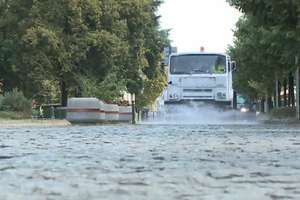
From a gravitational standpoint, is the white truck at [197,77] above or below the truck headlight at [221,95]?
above

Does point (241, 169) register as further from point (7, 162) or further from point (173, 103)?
point (173, 103)

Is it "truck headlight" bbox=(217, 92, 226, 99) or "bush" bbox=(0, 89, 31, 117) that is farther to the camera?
"bush" bbox=(0, 89, 31, 117)

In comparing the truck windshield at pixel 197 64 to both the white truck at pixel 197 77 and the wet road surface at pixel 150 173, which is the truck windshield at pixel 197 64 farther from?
the wet road surface at pixel 150 173

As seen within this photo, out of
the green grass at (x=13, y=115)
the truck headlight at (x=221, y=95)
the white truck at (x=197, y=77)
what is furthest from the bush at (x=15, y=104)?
the truck headlight at (x=221, y=95)

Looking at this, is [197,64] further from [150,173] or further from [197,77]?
[150,173]

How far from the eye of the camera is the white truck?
1553 inches

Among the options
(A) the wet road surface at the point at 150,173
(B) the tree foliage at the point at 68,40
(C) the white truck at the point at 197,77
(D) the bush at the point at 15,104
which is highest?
(B) the tree foliage at the point at 68,40

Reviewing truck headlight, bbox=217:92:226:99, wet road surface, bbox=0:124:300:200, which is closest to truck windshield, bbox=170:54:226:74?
truck headlight, bbox=217:92:226:99

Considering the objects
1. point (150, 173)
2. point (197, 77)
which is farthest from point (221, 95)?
point (150, 173)

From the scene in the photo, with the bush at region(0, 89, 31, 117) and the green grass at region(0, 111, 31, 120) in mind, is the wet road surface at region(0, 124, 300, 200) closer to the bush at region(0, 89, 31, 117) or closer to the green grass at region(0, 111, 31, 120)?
the green grass at region(0, 111, 31, 120)

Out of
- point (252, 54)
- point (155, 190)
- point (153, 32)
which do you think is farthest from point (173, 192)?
point (153, 32)

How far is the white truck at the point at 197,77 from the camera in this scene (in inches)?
1553

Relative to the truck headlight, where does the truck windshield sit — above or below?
above

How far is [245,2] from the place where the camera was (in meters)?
30.8
